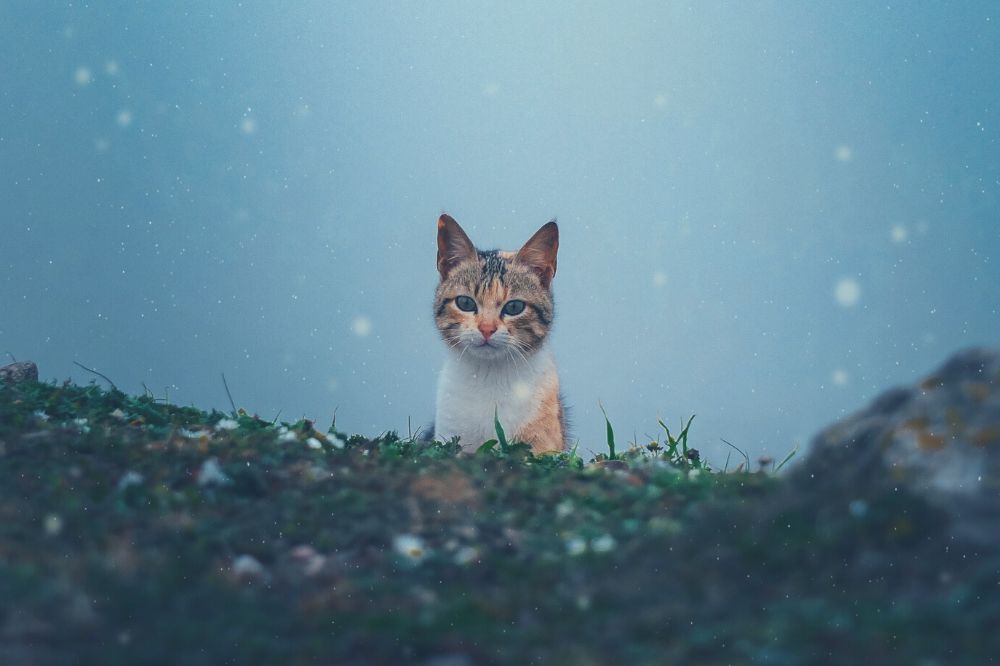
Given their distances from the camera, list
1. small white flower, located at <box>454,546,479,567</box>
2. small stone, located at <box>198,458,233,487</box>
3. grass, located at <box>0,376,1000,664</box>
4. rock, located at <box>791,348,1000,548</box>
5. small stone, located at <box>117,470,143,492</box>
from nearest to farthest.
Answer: grass, located at <box>0,376,1000,664</box> < rock, located at <box>791,348,1000,548</box> < small white flower, located at <box>454,546,479,567</box> < small stone, located at <box>117,470,143,492</box> < small stone, located at <box>198,458,233,487</box>

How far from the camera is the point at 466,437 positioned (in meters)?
7.16

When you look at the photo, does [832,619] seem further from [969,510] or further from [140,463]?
[140,463]

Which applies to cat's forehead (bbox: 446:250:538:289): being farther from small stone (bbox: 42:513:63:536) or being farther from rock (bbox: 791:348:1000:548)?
small stone (bbox: 42:513:63:536)

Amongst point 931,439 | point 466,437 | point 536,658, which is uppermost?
point 466,437

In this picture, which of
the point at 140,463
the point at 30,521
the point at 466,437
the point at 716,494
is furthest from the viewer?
the point at 466,437

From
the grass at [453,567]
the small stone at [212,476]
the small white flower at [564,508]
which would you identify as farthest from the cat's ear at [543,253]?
the small stone at [212,476]

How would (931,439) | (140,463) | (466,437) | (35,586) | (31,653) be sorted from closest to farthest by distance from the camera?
(31,653)
(35,586)
(931,439)
(140,463)
(466,437)

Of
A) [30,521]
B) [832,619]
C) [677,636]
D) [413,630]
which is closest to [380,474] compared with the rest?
[30,521]

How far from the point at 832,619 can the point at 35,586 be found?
2.91 meters

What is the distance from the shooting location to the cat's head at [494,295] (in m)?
6.99

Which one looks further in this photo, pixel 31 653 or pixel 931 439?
pixel 931 439

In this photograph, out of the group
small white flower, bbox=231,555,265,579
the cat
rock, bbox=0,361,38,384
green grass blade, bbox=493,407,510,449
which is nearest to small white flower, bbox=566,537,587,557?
small white flower, bbox=231,555,265,579

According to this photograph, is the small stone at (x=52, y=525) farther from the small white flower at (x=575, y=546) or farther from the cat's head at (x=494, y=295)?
the cat's head at (x=494, y=295)

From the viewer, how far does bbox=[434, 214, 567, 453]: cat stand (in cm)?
701
